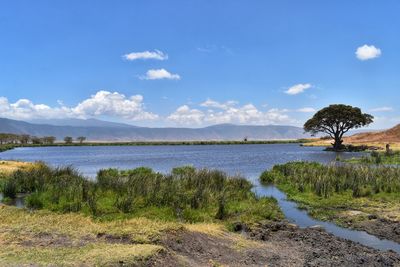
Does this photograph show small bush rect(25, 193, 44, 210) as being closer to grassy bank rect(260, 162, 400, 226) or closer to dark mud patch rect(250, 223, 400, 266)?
dark mud patch rect(250, 223, 400, 266)

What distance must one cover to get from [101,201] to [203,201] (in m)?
4.42

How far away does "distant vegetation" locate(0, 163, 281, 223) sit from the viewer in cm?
1641

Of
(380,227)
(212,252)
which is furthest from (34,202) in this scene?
(380,227)

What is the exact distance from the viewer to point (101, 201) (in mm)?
18234

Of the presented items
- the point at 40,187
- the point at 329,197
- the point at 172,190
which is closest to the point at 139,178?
the point at 172,190

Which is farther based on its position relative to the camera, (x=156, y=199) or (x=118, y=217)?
(x=156, y=199)

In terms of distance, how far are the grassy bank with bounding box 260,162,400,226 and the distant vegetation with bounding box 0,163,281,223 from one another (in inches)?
97.0

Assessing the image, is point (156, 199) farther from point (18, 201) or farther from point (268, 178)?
point (268, 178)

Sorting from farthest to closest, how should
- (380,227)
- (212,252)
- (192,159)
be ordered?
(192,159) → (380,227) → (212,252)

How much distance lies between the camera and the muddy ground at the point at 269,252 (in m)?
10.6

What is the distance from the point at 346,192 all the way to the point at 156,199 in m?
10.2

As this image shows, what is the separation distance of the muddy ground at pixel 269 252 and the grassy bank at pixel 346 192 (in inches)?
144

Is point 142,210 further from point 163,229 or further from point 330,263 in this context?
point 330,263

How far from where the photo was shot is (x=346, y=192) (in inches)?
856
